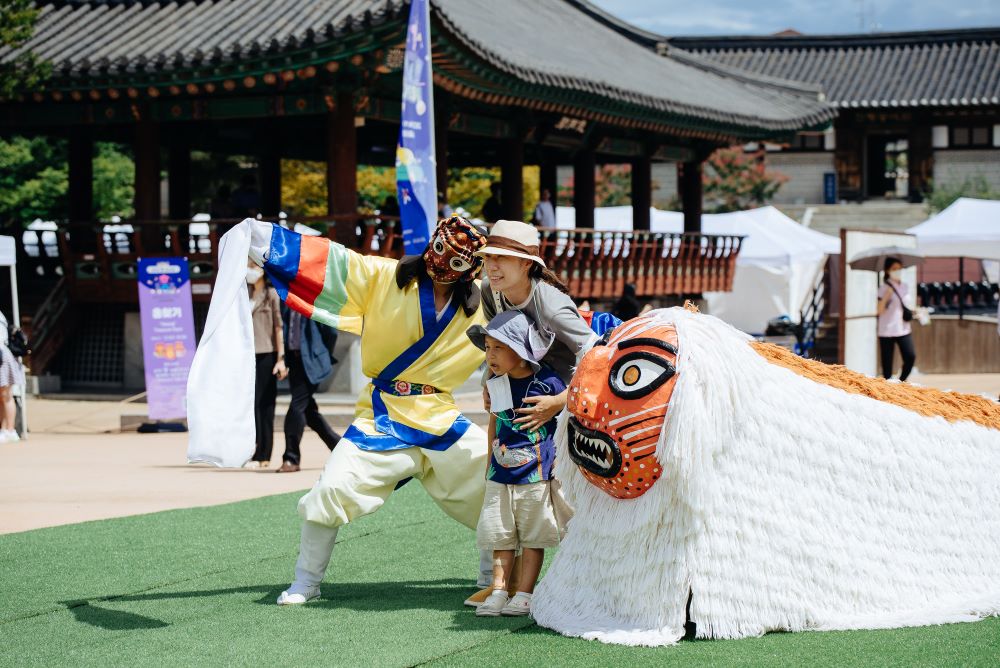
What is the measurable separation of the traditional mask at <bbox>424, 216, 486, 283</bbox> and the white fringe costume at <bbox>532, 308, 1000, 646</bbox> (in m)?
0.87

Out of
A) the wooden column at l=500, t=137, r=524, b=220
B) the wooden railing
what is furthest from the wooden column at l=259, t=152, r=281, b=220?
the wooden column at l=500, t=137, r=524, b=220

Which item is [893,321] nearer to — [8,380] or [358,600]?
[8,380]

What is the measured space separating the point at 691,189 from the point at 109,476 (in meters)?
17.7

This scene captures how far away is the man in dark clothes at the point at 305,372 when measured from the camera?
9.31m

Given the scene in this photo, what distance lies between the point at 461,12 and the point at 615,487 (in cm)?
1426

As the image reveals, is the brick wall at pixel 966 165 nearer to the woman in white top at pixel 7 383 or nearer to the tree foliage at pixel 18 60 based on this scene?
the tree foliage at pixel 18 60

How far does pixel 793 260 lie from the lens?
26.3 meters

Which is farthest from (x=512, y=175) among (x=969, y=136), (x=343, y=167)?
(x=969, y=136)

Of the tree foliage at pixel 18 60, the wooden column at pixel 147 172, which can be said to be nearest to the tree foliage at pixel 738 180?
the wooden column at pixel 147 172

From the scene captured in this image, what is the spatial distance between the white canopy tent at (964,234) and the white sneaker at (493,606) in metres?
21.2

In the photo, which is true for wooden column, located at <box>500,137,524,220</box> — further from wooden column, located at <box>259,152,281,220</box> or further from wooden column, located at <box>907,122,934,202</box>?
wooden column, located at <box>907,122,934,202</box>

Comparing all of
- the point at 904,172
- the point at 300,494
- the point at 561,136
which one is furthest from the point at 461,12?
the point at 904,172

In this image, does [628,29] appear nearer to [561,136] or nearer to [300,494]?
[561,136]

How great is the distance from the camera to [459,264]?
5.20 m
